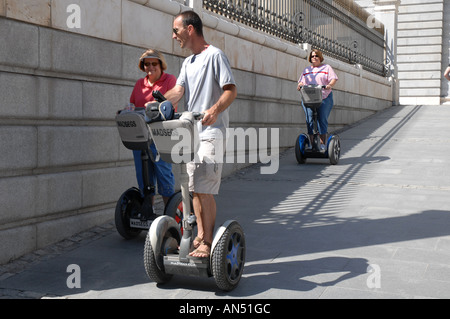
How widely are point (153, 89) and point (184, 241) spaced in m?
1.92

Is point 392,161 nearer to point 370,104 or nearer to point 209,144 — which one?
point 209,144

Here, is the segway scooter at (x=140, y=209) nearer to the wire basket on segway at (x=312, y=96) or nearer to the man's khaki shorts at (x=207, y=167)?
the man's khaki shorts at (x=207, y=167)

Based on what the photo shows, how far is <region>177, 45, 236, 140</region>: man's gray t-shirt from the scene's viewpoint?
3916 millimetres

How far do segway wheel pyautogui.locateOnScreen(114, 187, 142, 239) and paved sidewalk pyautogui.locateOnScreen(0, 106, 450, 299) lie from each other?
0.10m

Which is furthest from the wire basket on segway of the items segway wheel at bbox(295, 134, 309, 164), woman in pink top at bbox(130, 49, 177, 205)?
woman in pink top at bbox(130, 49, 177, 205)

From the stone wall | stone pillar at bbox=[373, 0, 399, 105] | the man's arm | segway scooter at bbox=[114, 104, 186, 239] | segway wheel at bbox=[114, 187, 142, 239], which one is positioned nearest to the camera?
the man's arm

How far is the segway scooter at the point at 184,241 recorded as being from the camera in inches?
Answer: 140

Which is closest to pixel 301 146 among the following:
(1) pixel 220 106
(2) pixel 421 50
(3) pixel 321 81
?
(3) pixel 321 81

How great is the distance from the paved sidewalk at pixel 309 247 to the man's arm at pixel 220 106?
1147 millimetres

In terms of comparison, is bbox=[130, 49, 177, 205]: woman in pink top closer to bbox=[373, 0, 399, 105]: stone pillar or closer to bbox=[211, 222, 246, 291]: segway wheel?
bbox=[211, 222, 246, 291]: segway wheel

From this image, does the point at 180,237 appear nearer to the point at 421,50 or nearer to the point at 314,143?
the point at 314,143

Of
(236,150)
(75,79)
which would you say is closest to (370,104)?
(236,150)

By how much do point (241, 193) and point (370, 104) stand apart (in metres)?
12.2
